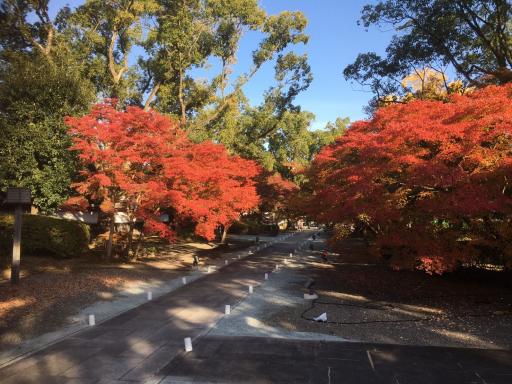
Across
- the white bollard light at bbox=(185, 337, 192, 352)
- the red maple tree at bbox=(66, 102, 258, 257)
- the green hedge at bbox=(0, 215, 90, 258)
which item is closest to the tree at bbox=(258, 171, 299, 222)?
the red maple tree at bbox=(66, 102, 258, 257)

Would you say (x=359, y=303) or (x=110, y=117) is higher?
(x=110, y=117)

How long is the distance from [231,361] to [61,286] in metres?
8.39

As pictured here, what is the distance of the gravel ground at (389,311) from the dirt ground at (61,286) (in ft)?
13.6

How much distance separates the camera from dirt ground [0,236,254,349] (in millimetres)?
9344

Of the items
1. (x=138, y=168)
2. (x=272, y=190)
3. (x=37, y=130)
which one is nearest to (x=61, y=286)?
(x=138, y=168)

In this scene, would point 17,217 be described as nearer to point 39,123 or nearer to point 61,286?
point 61,286

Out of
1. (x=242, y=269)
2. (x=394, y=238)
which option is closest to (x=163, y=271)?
(x=242, y=269)

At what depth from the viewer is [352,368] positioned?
6.72 metres

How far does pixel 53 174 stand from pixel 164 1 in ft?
44.4

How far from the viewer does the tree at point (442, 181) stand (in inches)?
359

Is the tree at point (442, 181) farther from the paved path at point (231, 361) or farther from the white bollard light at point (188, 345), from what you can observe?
the white bollard light at point (188, 345)

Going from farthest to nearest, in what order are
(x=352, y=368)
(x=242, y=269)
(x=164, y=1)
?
(x=164, y=1), (x=242, y=269), (x=352, y=368)

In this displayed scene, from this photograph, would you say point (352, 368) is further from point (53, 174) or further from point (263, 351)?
point (53, 174)

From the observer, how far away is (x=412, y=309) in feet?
35.4
